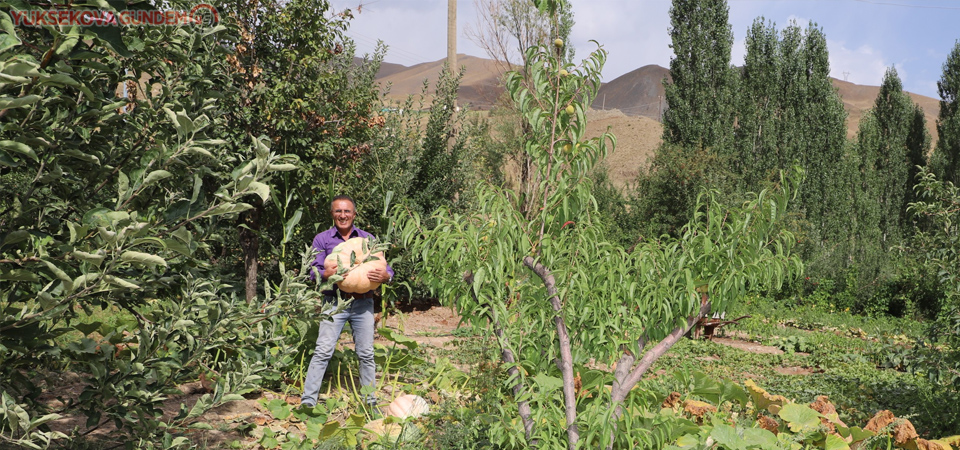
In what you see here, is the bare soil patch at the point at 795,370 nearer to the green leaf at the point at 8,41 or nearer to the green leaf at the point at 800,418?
the green leaf at the point at 800,418

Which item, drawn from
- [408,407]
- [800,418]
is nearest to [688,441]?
[800,418]

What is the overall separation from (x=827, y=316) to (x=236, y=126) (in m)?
12.7

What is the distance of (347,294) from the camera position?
4.39 m

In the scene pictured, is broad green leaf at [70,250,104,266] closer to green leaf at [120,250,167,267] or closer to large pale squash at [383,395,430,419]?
green leaf at [120,250,167,267]

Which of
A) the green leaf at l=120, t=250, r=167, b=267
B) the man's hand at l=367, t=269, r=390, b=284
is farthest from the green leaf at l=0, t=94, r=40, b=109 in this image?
the man's hand at l=367, t=269, r=390, b=284

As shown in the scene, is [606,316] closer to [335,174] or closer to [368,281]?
[368,281]

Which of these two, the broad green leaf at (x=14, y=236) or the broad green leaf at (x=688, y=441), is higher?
the broad green leaf at (x=14, y=236)

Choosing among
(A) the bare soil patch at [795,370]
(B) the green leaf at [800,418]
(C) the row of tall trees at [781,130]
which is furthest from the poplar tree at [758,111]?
(B) the green leaf at [800,418]

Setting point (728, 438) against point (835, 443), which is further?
point (835, 443)

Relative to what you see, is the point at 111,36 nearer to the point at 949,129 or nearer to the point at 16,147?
the point at 16,147

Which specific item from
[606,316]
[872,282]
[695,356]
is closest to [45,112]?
[606,316]

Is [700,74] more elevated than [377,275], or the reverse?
[700,74]

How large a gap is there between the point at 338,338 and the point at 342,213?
90cm

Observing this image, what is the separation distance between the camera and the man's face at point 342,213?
15.0 ft
